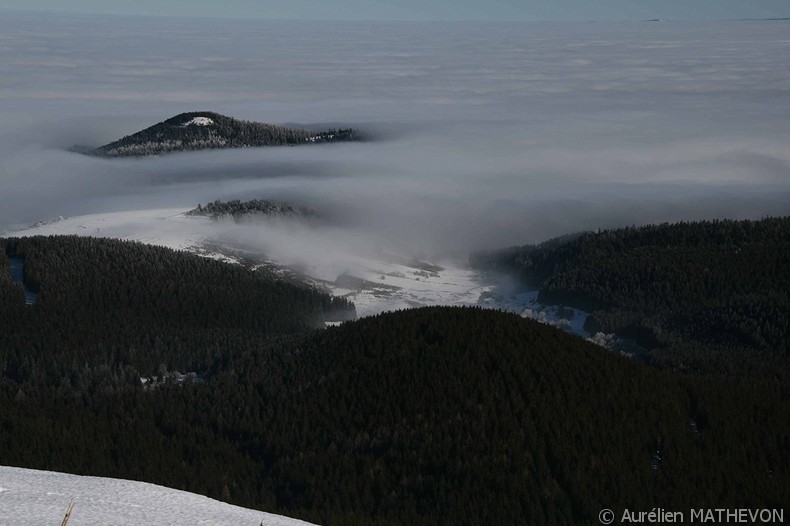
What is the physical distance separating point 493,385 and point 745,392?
3835 cm

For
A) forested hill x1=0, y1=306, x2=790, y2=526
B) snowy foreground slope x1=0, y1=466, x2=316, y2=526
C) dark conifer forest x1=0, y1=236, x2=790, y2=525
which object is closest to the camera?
snowy foreground slope x1=0, y1=466, x2=316, y2=526

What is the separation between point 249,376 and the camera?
152875mm

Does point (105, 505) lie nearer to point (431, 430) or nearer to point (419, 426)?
point (431, 430)

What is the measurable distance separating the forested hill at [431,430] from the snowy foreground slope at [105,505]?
26024 millimetres

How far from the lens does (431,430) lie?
12688cm

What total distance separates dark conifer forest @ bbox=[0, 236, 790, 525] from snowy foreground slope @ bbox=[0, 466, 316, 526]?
2664 centimetres

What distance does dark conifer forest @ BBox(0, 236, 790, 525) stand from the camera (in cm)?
11338

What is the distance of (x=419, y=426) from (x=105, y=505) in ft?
222

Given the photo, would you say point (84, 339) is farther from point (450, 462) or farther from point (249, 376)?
point (450, 462)

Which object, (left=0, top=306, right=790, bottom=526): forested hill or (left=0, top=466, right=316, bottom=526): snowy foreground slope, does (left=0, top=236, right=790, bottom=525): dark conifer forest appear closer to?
(left=0, top=306, right=790, bottom=526): forested hill

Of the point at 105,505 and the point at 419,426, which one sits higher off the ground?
the point at 105,505

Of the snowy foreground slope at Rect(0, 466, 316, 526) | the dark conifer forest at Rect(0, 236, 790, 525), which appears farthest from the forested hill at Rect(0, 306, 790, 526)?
the snowy foreground slope at Rect(0, 466, 316, 526)

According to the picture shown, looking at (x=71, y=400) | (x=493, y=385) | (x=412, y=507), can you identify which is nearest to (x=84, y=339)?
(x=71, y=400)

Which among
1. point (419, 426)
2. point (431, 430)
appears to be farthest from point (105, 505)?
point (419, 426)
